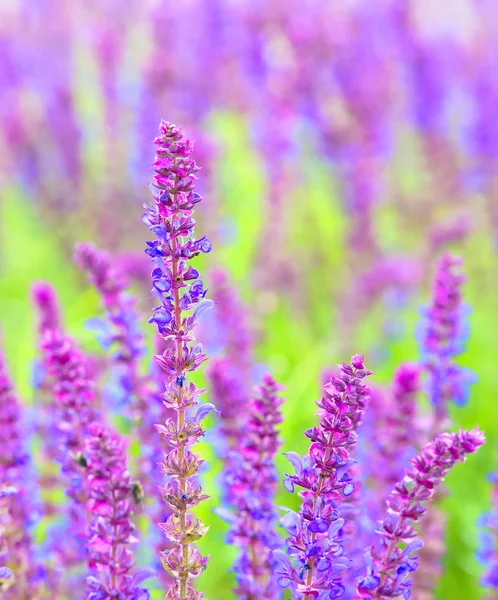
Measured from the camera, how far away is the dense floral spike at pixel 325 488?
1.09m

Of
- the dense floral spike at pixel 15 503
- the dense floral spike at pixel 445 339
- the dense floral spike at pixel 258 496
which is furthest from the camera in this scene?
the dense floral spike at pixel 445 339

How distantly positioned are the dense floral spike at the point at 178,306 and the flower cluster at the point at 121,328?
0.44 meters

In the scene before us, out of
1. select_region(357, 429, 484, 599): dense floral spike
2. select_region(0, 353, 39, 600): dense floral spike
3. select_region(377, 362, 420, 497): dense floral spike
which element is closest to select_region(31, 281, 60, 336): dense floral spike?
select_region(0, 353, 39, 600): dense floral spike

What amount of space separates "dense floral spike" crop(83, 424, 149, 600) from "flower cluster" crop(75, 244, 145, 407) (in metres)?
0.53

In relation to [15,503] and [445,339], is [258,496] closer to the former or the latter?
[15,503]

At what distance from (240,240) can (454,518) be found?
174 cm

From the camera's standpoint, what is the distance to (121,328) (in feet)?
5.60

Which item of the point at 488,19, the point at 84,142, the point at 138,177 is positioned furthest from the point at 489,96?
the point at 84,142

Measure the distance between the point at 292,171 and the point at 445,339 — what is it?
216cm

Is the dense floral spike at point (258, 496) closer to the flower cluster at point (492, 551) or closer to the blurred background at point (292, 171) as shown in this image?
the flower cluster at point (492, 551)

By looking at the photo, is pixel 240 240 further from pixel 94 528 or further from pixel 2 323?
pixel 94 528

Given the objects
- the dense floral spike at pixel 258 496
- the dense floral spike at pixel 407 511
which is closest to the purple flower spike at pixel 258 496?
the dense floral spike at pixel 258 496

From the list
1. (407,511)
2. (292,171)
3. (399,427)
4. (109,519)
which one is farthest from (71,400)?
(292,171)

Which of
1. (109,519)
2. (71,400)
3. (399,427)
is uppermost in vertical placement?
(399,427)
